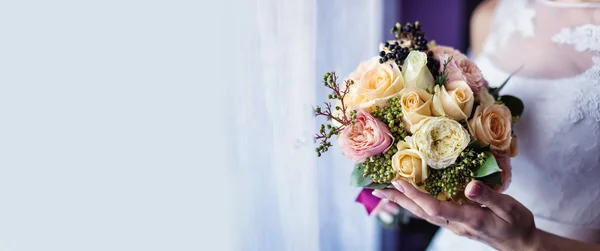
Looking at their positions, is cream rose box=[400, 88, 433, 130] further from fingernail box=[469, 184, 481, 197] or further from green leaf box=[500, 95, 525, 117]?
green leaf box=[500, 95, 525, 117]

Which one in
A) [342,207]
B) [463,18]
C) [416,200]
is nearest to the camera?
[416,200]

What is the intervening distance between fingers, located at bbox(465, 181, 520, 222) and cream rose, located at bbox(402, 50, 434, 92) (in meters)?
0.15

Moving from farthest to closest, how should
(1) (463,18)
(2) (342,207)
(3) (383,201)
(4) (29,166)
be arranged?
1. (1) (463,18)
2. (2) (342,207)
3. (3) (383,201)
4. (4) (29,166)

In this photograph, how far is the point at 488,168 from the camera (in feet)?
2.26

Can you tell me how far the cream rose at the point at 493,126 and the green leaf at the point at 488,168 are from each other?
0.11 feet

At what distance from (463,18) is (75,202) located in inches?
61.7

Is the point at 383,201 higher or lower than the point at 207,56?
lower

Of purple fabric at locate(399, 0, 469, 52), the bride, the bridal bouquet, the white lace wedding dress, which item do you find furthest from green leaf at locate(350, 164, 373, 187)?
purple fabric at locate(399, 0, 469, 52)

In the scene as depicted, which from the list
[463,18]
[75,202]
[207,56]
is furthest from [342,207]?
[463,18]

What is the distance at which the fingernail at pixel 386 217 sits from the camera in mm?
1021

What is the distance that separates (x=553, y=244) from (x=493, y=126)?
0.23m

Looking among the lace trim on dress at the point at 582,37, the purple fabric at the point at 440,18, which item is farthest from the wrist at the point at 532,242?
the purple fabric at the point at 440,18

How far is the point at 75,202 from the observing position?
0.64 m

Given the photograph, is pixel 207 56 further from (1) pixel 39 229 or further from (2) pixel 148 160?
(1) pixel 39 229
